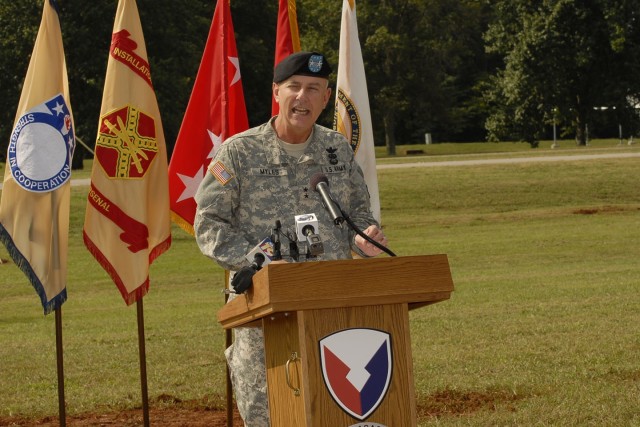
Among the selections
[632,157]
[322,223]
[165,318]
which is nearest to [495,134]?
[632,157]

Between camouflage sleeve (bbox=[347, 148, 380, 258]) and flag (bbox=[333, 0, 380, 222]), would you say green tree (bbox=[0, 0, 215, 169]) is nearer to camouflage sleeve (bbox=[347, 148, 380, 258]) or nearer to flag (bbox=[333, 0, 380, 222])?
flag (bbox=[333, 0, 380, 222])

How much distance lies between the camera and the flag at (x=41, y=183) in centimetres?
798

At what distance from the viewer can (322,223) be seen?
537cm

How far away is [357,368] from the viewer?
4.41 m

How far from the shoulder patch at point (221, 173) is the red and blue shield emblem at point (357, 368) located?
1.17 metres

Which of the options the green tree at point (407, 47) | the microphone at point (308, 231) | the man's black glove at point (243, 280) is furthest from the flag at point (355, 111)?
the green tree at point (407, 47)

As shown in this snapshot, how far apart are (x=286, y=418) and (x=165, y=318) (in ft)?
36.7

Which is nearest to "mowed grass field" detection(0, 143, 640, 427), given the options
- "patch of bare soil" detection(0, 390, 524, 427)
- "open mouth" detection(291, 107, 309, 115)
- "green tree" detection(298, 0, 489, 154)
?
"patch of bare soil" detection(0, 390, 524, 427)

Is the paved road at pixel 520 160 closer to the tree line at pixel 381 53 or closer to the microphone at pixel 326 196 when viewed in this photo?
the tree line at pixel 381 53

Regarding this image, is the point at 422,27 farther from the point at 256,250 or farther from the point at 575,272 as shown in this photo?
the point at 256,250

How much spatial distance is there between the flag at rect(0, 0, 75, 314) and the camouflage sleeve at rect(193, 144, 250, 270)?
2832mm

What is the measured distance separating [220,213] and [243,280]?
31.1 inches

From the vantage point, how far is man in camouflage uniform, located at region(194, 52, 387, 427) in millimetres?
5250

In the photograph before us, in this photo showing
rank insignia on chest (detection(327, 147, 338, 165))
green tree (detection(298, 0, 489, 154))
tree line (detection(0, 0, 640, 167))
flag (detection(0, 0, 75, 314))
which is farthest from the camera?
green tree (detection(298, 0, 489, 154))
